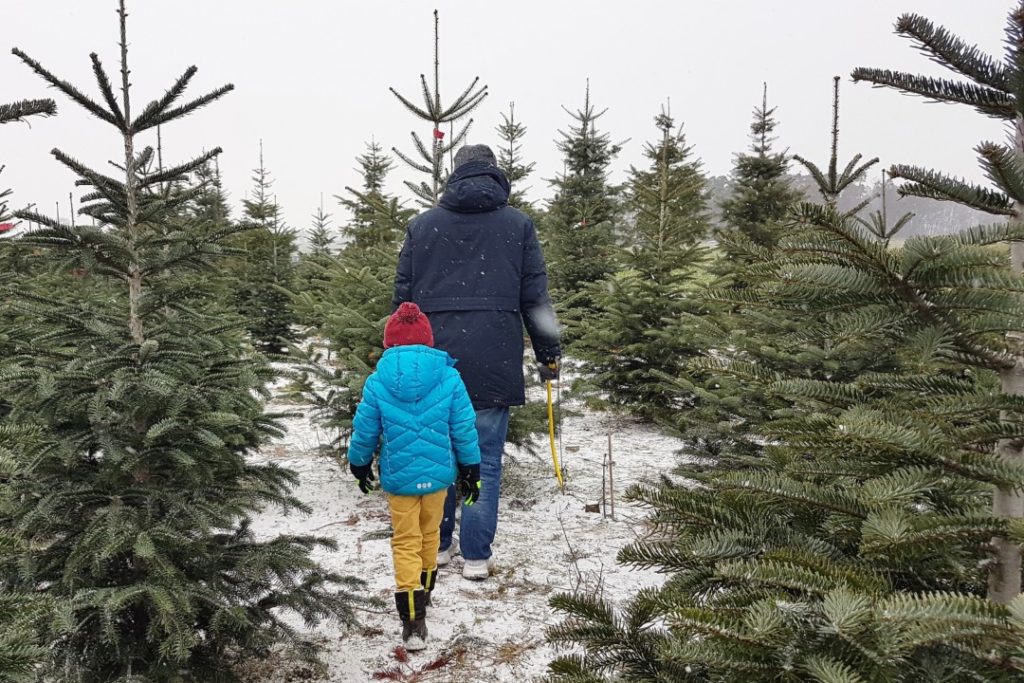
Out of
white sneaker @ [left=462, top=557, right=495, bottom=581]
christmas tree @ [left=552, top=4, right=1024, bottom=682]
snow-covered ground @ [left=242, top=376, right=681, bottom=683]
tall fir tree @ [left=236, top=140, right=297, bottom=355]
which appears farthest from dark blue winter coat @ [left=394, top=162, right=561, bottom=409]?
tall fir tree @ [left=236, top=140, right=297, bottom=355]

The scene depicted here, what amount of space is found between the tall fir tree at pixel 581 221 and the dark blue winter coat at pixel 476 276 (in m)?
5.61

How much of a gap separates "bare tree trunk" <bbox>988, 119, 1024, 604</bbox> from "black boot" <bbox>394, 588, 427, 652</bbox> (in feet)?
9.11

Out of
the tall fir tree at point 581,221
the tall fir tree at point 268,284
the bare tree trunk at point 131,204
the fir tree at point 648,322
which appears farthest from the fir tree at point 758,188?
the bare tree trunk at point 131,204

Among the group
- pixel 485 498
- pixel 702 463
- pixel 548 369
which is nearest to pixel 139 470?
pixel 485 498

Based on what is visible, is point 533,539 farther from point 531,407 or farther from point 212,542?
point 212,542

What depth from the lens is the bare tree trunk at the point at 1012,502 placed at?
4.35 feet

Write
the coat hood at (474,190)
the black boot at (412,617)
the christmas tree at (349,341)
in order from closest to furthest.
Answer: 1. the black boot at (412,617)
2. the coat hood at (474,190)
3. the christmas tree at (349,341)

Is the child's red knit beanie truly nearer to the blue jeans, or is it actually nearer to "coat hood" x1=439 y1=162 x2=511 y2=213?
the blue jeans

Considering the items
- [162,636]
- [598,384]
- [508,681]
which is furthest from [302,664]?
[598,384]

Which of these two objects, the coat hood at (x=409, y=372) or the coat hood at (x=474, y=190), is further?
the coat hood at (x=474, y=190)

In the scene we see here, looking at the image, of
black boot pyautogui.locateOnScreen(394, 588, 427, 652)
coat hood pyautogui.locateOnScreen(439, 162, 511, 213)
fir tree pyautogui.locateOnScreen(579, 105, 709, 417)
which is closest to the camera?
black boot pyautogui.locateOnScreen(394, 588, 427, 652)

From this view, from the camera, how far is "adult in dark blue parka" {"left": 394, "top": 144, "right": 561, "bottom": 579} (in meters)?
4.18

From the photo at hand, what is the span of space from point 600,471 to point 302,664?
12.3ft

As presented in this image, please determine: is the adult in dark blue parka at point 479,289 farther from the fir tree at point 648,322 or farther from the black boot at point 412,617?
the fir tree at point 648,322
